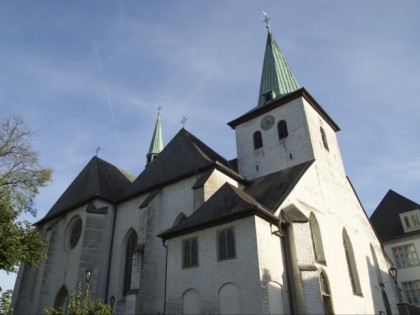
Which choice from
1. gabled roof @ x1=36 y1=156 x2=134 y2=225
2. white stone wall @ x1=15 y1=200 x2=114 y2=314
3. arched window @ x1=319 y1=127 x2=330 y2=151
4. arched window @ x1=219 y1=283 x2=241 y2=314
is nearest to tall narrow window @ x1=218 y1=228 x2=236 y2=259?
arched window @ x1=219 y1=283 x2=241 y2=314

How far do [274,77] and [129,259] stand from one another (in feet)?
49.8

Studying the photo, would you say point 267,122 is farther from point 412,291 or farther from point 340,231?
point 412,291

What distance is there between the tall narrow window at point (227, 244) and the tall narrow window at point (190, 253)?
1158 mm

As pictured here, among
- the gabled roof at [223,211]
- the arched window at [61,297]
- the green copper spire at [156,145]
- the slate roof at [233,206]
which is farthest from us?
the green copper spire at [156,145]

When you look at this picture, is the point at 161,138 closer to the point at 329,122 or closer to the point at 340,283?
the point at 329,122

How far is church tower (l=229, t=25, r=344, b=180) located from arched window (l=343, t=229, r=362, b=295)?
15.4 feet

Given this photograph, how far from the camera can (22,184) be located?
62.4 ft

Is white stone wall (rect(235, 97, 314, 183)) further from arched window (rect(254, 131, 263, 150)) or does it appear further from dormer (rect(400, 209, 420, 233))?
dormer (rect(400, 209, 420, 233))

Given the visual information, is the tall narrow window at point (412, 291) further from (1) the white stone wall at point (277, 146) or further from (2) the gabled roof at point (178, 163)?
(2) the gabled roof at point (178, 163)

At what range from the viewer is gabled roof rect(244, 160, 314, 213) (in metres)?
16.1

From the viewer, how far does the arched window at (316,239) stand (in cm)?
1603

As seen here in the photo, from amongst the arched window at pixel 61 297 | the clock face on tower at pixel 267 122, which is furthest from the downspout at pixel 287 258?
the arched window at pixel 61 297

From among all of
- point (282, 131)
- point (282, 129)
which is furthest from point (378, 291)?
point (282, 129)

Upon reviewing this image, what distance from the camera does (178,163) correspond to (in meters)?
21.1
